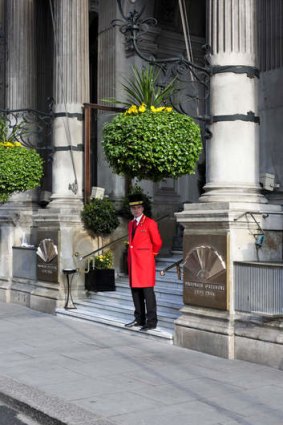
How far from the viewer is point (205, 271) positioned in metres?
8.41

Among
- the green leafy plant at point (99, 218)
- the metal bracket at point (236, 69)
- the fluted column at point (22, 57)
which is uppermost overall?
the fluted column at point (22, 57)

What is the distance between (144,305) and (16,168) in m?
3.89

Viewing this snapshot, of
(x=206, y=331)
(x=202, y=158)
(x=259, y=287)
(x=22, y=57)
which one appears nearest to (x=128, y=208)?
(x=202, y=158)

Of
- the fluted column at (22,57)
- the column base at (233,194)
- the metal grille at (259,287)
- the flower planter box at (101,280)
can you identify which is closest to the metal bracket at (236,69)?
the column base at (233,194)

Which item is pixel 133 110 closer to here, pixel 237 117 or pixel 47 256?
pixel 237 117

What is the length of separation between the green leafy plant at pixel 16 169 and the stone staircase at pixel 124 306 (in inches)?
94.6

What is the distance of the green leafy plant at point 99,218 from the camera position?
12.4 meters

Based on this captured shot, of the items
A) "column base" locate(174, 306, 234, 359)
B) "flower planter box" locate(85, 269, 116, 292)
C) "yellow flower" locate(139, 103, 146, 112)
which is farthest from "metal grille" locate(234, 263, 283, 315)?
"flower planter box" locate(85, 269, 116, 292)

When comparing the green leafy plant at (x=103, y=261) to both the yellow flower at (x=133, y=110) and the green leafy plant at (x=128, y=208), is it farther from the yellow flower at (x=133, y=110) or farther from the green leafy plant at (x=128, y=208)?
the yellow flower at (x=133, y=110)

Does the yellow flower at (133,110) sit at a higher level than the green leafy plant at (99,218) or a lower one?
higher

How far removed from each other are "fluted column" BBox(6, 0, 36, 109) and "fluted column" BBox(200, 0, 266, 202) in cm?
684

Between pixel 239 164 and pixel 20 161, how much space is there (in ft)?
16.4

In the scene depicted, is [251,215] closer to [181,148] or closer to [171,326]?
[181,148]

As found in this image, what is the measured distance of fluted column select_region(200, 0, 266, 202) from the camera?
28.1 ft
